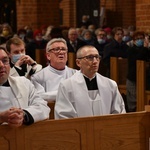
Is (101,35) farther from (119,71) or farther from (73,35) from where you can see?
(119,71)

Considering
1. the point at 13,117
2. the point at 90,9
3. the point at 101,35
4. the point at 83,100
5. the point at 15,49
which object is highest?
the point at 90,9

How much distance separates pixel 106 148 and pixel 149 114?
491 mm

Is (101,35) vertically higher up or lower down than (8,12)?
lower down

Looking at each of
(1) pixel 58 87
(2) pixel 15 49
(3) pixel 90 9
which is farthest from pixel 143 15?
(3) pixel 90 9

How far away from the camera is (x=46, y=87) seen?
6734 mm

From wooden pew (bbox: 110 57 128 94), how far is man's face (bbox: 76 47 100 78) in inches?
142

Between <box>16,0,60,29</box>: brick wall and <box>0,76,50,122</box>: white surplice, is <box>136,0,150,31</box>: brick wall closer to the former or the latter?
<box>0,76,50,122</box>: white surplice

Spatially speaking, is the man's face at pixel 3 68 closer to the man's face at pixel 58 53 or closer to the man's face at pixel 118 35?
the man's face at pixel 58 53

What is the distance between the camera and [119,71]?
29.8 ft

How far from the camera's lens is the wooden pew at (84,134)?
4.00 metres

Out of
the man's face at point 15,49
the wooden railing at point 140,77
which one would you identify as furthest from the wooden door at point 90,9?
the man's face at point 15,49

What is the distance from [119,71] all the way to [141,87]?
1.06 m

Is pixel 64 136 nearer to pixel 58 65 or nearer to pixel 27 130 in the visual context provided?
pixel 27 130

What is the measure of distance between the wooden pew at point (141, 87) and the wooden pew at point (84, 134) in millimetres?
3560
